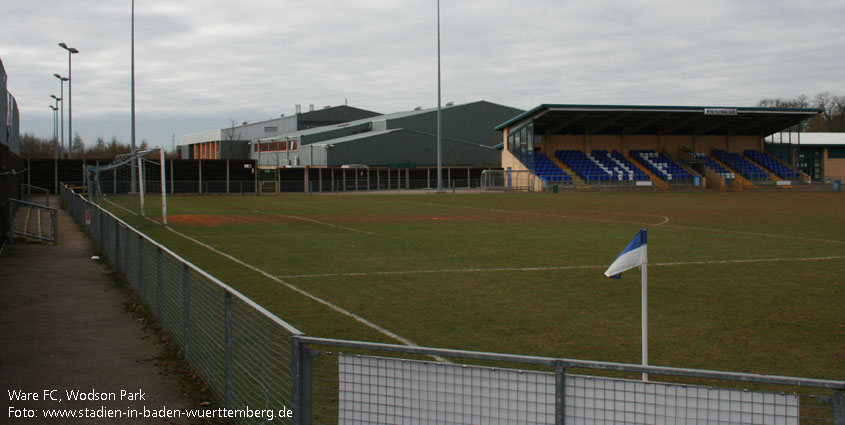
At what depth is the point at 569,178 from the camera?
65.6 meters

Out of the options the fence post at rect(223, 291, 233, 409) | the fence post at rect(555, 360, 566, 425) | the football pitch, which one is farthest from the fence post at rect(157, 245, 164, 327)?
the fence post at rect(555, 360, 566, 425)

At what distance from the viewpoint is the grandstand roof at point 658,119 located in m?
64.7

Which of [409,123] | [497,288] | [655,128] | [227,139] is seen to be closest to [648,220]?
[497,288]

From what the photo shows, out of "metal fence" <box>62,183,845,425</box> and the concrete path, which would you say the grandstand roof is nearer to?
the concrete path

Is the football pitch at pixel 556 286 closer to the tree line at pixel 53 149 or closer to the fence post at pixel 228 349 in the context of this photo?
the fence post at pixel 228 349

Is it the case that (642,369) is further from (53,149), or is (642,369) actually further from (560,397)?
(53,149)

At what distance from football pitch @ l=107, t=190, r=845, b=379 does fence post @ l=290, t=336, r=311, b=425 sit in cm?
441

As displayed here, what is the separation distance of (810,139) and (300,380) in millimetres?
89090

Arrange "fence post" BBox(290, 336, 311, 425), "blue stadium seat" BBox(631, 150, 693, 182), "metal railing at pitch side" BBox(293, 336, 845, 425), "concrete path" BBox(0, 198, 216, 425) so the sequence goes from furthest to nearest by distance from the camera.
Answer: "blue stadium seat" BBox(631, 150, 693, 182) < "concrete path" BBox(0, 198, 216, 425) < "fence post" BBox(290, 336, 311, 425) < "metal railing at pitch side" BBox(293, 336, 845, 425)

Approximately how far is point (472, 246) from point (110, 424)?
14.7 m

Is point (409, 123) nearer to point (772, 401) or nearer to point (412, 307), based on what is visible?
point (412, 307)

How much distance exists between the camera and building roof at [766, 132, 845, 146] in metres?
77.7

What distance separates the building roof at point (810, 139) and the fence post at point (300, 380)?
79168mm

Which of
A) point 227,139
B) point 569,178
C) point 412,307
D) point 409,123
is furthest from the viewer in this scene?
point 227,139
